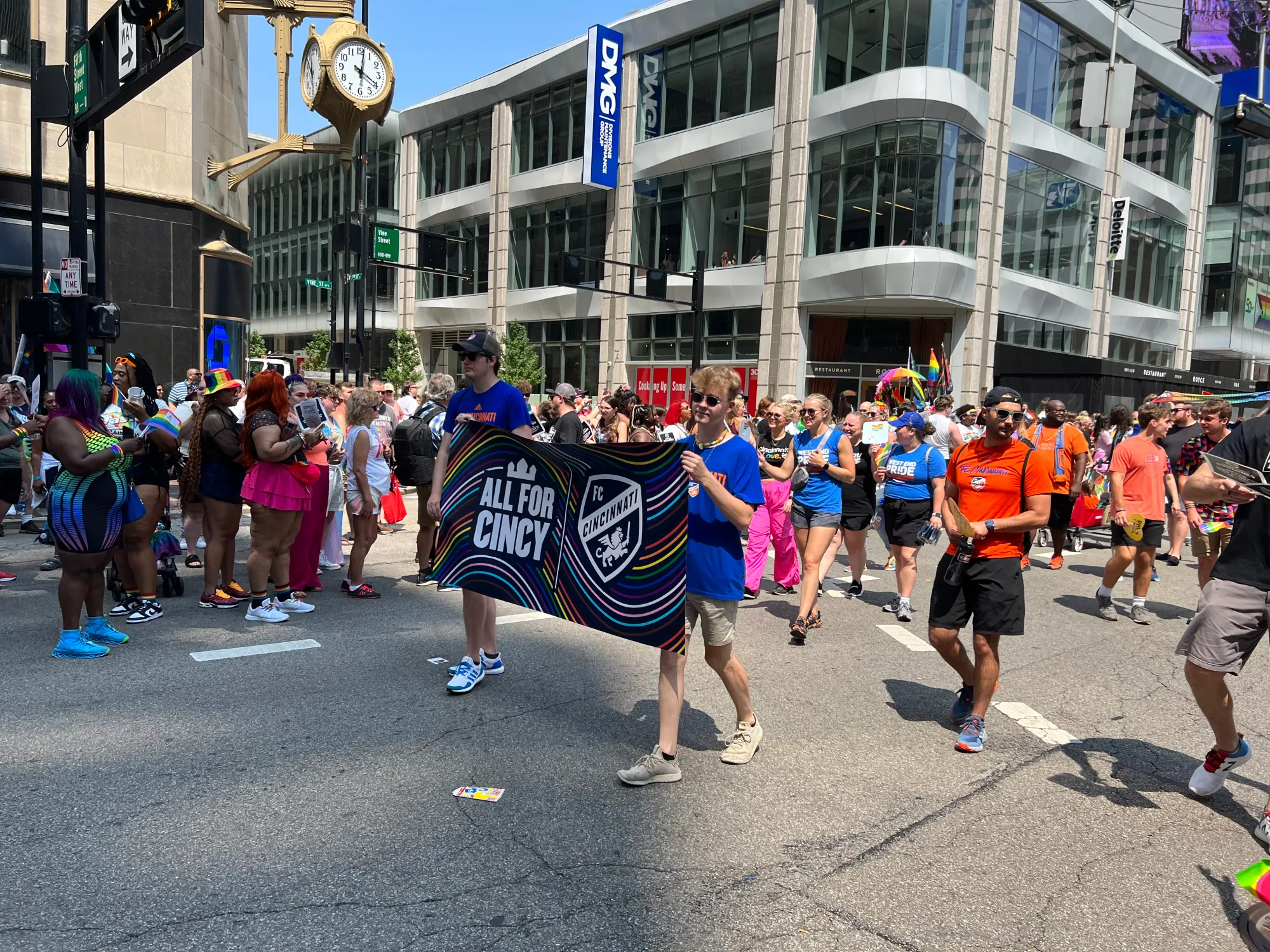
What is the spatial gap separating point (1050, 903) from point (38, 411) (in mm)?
13670

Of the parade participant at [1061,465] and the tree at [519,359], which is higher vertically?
the tree at [519,359]

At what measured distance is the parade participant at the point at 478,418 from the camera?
17.6 ft

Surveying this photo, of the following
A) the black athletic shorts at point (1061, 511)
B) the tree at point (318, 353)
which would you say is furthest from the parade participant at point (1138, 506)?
the tree at point (318, 353)

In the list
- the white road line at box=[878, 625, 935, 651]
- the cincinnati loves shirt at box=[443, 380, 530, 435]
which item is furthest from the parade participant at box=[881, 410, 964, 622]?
the cincinnati loves shirt at box=[443, 380, 530, 435]

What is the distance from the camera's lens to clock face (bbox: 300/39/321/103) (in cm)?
1441

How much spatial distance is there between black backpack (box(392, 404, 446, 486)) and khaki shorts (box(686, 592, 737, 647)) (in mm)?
4521

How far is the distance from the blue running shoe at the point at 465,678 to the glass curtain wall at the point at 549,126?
32.8 m

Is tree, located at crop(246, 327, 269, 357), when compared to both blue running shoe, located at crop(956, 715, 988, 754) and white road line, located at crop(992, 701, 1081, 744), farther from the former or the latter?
blue running shoe, located at crop(956, 715, 988, 754)

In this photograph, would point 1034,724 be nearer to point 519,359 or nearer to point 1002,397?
point 1002,397

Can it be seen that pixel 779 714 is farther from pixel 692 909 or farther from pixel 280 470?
pixel 280 470

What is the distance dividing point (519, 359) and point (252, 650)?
28.9 meters

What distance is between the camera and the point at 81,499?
5.64 m

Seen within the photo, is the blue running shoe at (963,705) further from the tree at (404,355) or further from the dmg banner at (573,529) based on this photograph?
the tree at (404,355)

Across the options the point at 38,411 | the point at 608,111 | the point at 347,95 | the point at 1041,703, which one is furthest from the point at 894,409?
the point at 608,111
